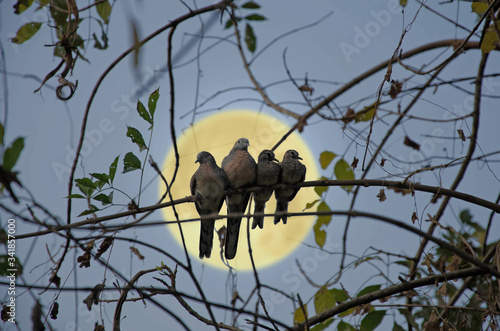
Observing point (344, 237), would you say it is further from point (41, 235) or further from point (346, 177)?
point (41, 235)

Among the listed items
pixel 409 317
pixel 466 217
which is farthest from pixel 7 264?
pixel 466 217

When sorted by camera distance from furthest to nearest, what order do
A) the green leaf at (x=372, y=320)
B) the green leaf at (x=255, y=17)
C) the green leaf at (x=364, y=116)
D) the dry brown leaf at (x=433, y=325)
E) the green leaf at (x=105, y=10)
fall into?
the green leaf at (x=364, y=116), the green leaf at (x=255, y=17), the green leaf at (x=105, y=10), the green leaf at (x=372, y=320), the dry brown leaf at (x=433, y=325)

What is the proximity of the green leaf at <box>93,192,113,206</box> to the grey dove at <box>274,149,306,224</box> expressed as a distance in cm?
181

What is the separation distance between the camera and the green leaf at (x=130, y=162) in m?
2.79

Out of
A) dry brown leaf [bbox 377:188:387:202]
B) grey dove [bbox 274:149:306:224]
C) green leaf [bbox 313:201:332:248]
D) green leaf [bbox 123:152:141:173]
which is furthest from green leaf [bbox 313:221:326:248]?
green leaf [bbox 123:152:141:173]

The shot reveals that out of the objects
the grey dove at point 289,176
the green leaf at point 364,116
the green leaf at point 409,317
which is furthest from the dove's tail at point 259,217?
the green leaf at point 409,317

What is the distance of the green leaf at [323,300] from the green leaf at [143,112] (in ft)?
6.75

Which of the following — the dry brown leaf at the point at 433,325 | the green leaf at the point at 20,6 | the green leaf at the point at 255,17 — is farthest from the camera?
the green leaf at the point at 255,17

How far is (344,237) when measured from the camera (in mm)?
4453

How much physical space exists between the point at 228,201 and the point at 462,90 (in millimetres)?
2334

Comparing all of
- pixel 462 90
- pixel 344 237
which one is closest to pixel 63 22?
pixel 344 237

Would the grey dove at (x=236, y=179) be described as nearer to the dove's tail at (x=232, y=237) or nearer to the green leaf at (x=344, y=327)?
the dove's tail at (x=232, y=237)

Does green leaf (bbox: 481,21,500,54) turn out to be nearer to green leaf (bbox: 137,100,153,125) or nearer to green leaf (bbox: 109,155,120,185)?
green leaf (bbox: 137,100,153,125)

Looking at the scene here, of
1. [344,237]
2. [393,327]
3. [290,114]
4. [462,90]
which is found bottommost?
[393,327]
